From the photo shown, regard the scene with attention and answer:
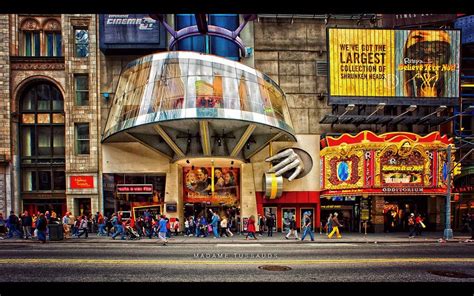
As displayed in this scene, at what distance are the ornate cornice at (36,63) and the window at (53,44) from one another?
1041mm

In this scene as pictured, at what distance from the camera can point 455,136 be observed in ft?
87.5

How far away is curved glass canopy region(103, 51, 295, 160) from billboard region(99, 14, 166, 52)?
9.10 feet

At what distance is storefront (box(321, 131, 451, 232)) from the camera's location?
2459cm

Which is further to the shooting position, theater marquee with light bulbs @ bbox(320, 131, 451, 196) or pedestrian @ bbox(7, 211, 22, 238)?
theater marquee with light bulbs @ bbox(320, 131, 451, 196)

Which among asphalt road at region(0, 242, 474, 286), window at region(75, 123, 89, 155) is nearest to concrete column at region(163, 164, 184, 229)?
window at region(75, 123, 89, 155)

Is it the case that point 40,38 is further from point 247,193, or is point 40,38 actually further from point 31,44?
point 247,193

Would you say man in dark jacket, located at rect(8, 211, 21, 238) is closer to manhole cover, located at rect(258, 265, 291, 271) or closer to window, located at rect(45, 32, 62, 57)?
window, located at rect(45, 32, 62, 57)

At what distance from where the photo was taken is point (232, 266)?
1141 centimetres

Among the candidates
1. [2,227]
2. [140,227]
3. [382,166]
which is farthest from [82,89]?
[382,166]

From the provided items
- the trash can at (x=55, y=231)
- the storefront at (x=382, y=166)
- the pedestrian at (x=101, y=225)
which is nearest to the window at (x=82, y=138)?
the pedestrian at (x=101, y=225)

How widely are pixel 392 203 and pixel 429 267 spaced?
16.7 m

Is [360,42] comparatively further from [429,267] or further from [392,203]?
[429,267]

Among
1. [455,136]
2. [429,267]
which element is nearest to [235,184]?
[429,267]
